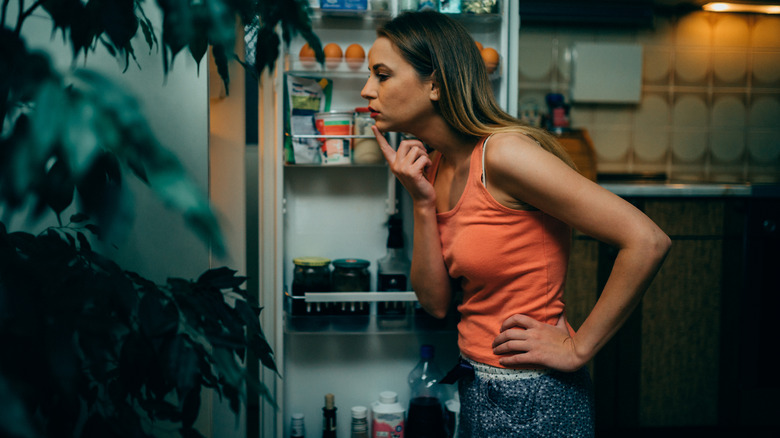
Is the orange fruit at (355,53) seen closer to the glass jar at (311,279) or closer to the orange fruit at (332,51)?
the orange fruit at (332,51)

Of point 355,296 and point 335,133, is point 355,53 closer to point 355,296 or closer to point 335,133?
point 335,133

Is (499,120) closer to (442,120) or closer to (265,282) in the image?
(442,120)

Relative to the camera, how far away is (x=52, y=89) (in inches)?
12.6

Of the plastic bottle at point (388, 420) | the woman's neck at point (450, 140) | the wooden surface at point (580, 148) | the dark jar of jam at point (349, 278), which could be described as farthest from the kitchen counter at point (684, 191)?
the woman's neck at point (450, 140)

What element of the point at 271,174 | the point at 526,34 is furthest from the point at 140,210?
the point at 526,34

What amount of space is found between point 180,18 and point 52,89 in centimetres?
9

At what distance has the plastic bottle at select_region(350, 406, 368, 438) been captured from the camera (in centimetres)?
161

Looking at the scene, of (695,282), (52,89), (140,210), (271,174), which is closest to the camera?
(52,89)

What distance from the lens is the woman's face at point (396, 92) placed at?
3.08 ft

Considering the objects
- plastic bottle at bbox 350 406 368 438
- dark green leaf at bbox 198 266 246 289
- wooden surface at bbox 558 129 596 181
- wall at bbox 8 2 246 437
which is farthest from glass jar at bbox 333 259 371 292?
wooden surface at bbox 558 129 596 181

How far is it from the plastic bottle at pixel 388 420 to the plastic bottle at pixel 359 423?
0.04 meters

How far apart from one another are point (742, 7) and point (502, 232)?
242cm

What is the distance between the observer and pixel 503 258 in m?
0.86

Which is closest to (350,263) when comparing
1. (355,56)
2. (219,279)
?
(355,56)
